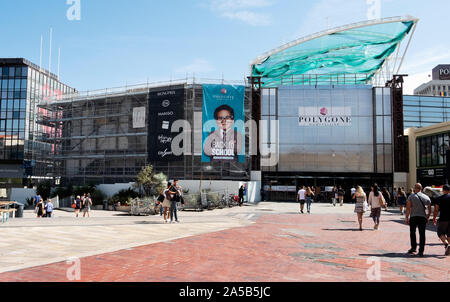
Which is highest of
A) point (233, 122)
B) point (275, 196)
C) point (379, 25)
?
point (379, 25)

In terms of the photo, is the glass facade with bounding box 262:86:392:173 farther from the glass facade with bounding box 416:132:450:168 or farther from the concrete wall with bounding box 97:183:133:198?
the concrete wall with bounding box 97:183:133:198

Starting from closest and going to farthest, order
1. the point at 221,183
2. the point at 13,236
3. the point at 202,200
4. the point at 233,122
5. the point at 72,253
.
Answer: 1. the point at 72,253
2. the point at 13,236
3. the point at 202,200
4. the point at 221,183
5. the point at 233,122

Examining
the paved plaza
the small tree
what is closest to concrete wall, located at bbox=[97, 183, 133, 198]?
the small tree

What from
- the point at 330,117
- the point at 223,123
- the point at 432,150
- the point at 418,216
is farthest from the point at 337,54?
the point at 418,216

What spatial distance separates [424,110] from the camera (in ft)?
239

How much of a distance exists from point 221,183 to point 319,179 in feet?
42.7

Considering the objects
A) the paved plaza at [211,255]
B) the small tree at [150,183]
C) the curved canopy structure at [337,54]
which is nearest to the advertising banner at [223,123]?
the small tree at [150,183]

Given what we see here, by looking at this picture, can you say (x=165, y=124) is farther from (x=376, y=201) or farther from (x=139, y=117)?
(x=376, y=201)

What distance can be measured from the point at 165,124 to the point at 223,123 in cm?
542

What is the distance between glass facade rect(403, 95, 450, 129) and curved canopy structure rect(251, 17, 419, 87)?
37.0 meters

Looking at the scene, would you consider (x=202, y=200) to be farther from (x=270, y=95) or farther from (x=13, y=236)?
(x=270, y=95)
